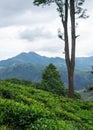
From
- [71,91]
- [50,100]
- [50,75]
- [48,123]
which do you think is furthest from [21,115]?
[50,75]

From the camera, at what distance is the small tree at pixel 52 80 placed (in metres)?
93.8

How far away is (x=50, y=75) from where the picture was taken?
9606 cm

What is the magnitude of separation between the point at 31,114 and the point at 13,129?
1.11m

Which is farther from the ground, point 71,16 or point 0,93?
point 71,16

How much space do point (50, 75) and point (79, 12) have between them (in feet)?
193

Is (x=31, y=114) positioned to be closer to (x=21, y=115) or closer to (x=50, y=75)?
(x=21, y=115)

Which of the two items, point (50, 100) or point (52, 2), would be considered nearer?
point (50, 100)

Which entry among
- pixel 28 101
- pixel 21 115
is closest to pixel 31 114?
Result: pixel 21 115

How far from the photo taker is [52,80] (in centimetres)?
9406

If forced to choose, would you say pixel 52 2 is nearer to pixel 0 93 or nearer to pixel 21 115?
pixel 0 93

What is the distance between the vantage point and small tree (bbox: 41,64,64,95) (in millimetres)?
93750

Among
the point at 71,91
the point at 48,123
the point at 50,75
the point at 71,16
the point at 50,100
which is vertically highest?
the point at 71,16

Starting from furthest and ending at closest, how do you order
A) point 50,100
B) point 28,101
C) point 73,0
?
point 73,0
point 50,100
point 28,101

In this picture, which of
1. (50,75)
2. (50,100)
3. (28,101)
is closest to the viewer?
(28,101)
